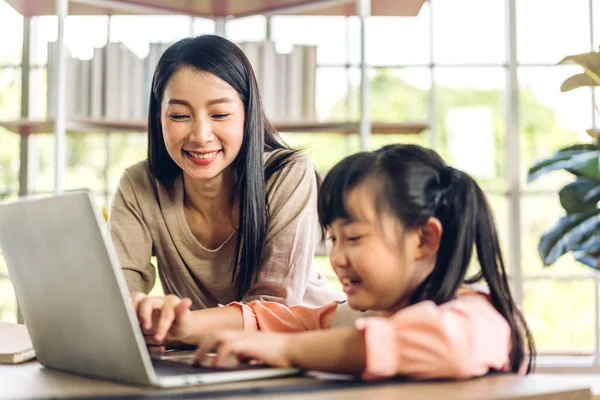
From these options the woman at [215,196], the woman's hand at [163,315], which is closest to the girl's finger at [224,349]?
the woman's hand at [163,315]

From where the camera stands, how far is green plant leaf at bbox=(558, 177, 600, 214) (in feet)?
8.46

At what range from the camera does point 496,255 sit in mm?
977

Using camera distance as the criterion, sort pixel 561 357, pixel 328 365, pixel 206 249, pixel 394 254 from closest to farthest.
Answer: pixel 328 365 < pixel 394 254 < pixel 206 249 < pixel 561 357

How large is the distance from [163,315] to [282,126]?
2.33 metres

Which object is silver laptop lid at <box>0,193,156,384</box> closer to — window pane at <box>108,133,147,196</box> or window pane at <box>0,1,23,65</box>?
window pane at <box>108,133,147,196</box>

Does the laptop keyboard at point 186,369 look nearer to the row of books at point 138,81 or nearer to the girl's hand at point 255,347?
the girl's hand at point 255,347

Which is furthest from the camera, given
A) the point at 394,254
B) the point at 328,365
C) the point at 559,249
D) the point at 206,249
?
the point at 559,249

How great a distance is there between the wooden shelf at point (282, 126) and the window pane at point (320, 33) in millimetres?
679

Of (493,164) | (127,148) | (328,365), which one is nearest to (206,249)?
(328,365)

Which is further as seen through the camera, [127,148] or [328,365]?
[127,148]

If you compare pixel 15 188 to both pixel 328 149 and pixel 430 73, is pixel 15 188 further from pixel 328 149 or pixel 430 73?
pixel 430 73

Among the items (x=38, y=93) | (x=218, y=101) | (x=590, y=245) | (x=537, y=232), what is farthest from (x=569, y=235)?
(x=38, y=93)

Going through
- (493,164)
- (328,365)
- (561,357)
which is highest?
(493,164)

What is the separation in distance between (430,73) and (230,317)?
2.91m
